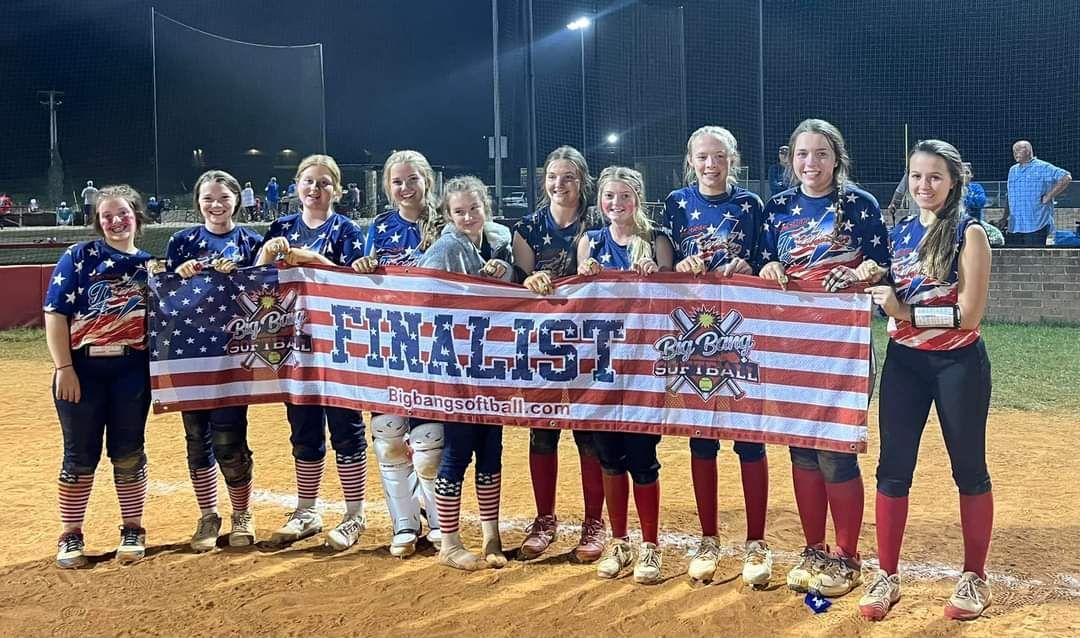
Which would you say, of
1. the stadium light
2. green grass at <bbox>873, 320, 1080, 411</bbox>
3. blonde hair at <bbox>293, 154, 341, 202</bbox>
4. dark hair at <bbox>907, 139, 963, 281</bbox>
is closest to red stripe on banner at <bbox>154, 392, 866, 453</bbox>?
dark hair at <bbox>907, 139, 963, 281</bbox>

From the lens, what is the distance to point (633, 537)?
192 inches

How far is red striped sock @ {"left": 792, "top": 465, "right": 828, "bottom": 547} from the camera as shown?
4.12 meters

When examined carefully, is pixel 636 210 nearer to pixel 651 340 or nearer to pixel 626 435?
pixel 651 340

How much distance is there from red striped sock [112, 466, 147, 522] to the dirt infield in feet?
0.78

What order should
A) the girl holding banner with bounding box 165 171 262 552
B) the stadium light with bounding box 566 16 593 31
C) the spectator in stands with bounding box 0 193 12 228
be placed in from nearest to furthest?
the girl holding banner with bounding box 165 171 262 552, the stadium light with bounding box 566 16 593 31, the spectator in stands with bounding box 0 193 12 228

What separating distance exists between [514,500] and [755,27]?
19.1 metres

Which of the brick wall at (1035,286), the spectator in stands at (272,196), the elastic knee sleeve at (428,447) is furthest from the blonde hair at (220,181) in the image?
the spectator in stands at (272,196)

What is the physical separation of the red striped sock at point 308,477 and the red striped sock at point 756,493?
223 centimetres

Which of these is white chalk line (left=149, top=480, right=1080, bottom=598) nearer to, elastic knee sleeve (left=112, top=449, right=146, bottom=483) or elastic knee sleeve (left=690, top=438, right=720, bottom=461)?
elastic knee sleeve (left=690, top=438, right=720, bottom=461)

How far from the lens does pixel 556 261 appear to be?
14.7 ft

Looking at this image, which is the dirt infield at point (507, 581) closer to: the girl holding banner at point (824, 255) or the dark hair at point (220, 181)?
the girl holding banner at point (824, 255)

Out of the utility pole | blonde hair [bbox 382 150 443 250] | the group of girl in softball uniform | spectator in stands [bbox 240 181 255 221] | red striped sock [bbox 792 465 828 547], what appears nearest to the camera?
the group of girl in softball uniform

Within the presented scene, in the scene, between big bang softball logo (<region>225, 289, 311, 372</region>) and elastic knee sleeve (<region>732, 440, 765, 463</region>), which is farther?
big bang softball logo (<region>225, 289, 311, 372</region>)

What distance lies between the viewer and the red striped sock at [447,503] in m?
4.45
